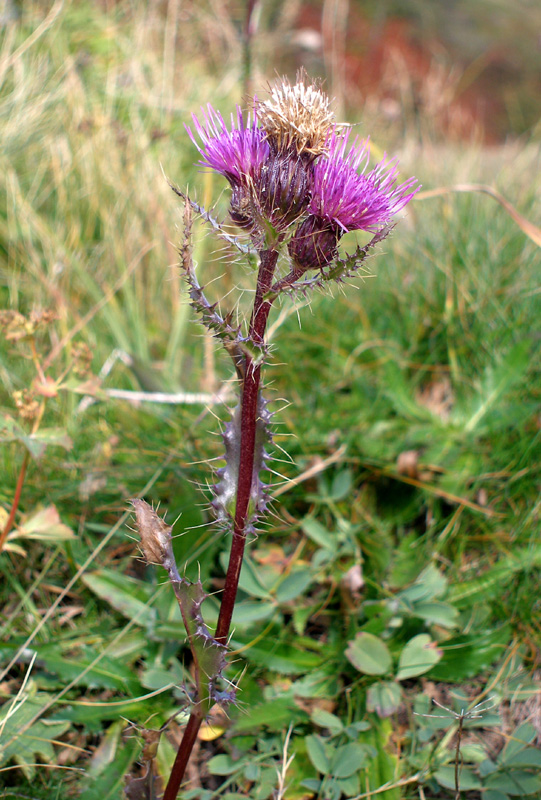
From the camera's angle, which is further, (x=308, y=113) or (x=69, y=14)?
(x=69, y=14)

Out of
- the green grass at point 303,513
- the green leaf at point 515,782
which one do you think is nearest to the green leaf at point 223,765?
the green grass at point 303,513

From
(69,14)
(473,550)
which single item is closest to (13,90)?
(69,14)

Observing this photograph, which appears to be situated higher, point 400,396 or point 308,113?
point 400,396

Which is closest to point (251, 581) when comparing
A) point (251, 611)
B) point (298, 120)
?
point (251, 611)

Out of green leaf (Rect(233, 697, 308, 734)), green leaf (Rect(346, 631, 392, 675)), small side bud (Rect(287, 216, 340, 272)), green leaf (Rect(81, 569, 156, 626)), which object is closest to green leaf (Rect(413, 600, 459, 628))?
green leaf (Rect(346, 631, 392, 675))

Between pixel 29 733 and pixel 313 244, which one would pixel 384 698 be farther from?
pixel 313 244

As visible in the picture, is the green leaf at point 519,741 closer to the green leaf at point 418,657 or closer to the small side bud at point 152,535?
the green leaf at point 418,657

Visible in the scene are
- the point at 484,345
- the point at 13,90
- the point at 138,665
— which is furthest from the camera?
the point at 13,90

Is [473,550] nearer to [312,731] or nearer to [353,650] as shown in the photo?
[353,650]

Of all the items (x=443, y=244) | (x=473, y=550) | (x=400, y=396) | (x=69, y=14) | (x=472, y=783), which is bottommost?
(x=472, y=783)
